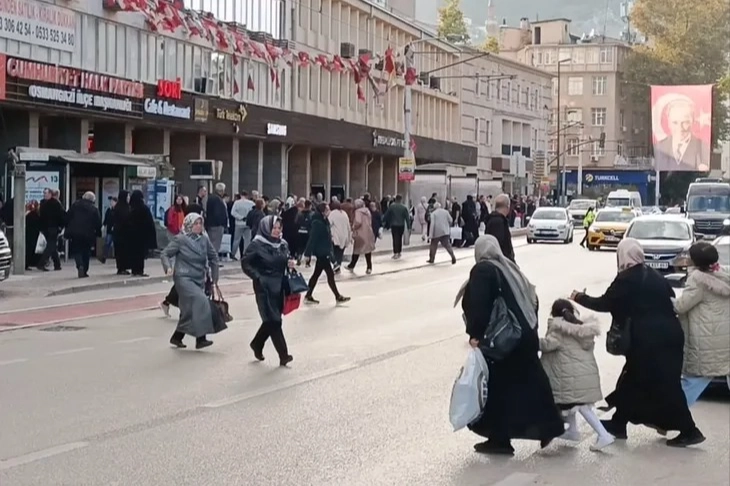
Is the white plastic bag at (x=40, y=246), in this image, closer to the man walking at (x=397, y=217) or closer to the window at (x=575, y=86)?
the man walking at (x=397, y=217)

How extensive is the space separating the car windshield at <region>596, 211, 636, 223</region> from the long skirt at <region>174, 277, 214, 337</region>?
29.5 m

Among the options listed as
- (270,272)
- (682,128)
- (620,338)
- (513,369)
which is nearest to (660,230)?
(270,272)

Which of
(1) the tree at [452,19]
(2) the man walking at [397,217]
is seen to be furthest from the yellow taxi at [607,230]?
(1) the tree at [452,19]

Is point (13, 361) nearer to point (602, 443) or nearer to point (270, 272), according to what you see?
point (270, 272)

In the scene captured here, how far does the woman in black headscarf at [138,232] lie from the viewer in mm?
23984

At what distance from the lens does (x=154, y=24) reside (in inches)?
1609

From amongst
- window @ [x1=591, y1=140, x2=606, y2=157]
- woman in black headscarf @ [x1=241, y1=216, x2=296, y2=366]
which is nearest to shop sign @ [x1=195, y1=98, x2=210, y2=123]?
woman in black headscarf @ [x1=241, y1=216, x2=296, y2=366]

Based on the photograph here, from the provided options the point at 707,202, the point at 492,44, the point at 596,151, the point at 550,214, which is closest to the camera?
the point at 550,214

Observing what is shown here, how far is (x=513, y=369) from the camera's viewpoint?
28.3ft

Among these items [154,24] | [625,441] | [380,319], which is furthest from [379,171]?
[625,441]

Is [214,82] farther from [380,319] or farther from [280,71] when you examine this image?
[380,319]

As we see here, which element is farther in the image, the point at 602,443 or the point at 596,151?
the point at 596,151

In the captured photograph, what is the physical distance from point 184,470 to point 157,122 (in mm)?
32824

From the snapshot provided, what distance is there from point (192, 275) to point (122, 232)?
10.7 m
